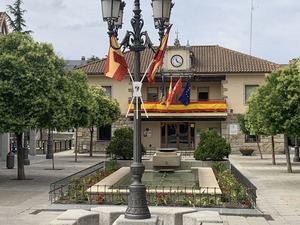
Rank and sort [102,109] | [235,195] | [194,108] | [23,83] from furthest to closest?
[194,108], [102,109], [23,83], [235,195]

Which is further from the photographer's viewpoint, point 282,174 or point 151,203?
point 282,174

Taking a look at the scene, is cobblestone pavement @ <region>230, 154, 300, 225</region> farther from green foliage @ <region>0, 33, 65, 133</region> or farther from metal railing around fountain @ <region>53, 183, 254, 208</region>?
green foliage @ <region>0, 33, 65, 133</region>

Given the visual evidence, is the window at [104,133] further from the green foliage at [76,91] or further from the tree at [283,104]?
the tree at [283,104]

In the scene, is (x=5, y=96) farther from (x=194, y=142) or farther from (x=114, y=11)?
(x=194, y=142)

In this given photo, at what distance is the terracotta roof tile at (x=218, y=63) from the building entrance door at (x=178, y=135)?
5298 mm

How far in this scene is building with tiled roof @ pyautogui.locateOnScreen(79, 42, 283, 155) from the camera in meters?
46.3

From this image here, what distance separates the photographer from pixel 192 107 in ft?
153

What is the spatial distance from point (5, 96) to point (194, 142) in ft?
99.9

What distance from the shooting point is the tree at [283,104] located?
23.7 meters

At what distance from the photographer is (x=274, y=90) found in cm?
2444

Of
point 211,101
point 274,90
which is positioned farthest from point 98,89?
point 274,90

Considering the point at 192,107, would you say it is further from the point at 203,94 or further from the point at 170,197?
the point at 170,197

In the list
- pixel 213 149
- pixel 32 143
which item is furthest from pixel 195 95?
pixel 213 149

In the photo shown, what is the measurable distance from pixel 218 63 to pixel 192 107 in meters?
4.83
